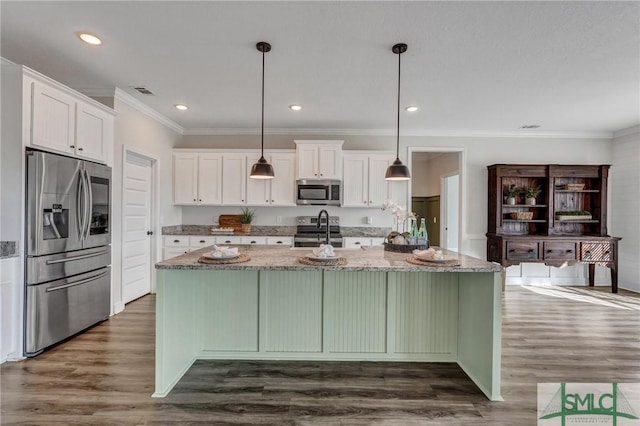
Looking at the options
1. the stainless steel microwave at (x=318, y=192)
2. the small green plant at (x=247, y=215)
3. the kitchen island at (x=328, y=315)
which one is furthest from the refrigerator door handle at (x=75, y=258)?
the stainless steel microwave at (x=318, y=192)

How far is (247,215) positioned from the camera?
536cm

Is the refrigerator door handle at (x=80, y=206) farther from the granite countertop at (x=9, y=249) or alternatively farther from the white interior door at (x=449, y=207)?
the white interior door at (x=449, y=207)

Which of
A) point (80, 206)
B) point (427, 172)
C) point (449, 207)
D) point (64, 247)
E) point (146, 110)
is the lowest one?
point (64, 247)

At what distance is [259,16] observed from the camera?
7.36 feet

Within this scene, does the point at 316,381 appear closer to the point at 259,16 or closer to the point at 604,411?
the point at 604,411

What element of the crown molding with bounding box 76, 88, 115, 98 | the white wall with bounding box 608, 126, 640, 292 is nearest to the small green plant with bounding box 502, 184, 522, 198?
the white wall with bounding box 608, 126, 640, 292

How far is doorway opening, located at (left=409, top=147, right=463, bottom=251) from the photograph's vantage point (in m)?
6.60

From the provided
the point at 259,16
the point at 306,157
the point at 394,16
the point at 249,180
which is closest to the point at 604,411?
the point at 394,16

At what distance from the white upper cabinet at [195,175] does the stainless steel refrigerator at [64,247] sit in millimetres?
1684

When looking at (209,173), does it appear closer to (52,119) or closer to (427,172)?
(52,119)

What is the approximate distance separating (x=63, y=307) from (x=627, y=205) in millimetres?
7556

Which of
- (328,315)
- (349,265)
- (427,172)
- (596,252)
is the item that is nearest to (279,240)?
(328,315)

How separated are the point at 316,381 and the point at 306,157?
339 cm

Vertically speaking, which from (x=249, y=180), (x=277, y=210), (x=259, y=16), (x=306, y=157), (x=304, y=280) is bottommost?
(x=304, y=280)
